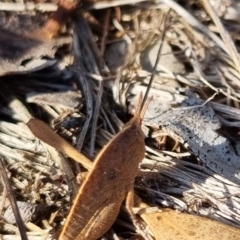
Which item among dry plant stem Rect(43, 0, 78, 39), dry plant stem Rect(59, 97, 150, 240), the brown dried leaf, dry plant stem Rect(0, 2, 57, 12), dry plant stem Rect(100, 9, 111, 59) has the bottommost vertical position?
the brown dried leaf

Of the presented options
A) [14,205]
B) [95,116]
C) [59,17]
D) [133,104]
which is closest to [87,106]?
[95,116]

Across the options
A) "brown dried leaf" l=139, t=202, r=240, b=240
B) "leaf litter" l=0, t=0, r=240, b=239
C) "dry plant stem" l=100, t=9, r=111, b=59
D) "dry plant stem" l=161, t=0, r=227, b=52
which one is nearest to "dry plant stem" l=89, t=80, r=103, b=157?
"leaf litter" l=0, t=0, r=240, b=239

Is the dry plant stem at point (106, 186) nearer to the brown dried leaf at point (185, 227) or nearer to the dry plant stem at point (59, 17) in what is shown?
the brown dried leaf at point (185, 227)

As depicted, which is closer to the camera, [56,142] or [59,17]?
[56,142]

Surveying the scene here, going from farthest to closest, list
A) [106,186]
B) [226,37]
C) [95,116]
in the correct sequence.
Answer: [226,37], [95,116], [106,186]

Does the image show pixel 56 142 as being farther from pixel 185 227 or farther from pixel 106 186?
pixel 185 227

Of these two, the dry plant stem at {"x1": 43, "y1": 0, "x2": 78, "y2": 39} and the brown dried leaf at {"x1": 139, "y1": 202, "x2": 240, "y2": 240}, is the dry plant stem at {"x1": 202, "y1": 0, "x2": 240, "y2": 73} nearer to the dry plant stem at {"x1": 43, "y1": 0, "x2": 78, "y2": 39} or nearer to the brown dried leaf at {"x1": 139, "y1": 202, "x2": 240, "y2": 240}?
the dry plant stem at {"x1": 43, "y1": 0, "x2": 78, "y2": 39}

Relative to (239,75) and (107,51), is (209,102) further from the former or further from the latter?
(107,51)
